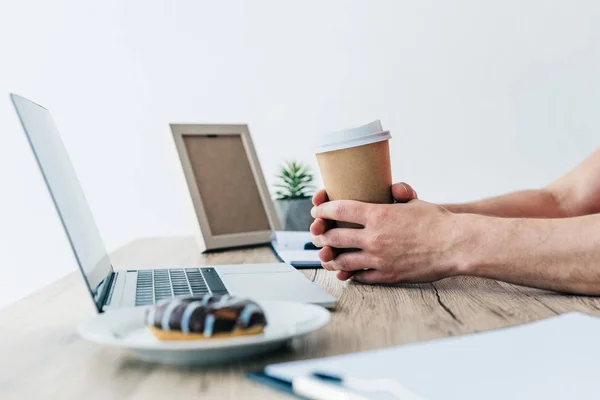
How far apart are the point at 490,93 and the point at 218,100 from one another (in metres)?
1.09

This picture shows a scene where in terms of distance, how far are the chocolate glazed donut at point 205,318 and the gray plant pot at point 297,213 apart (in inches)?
48.3

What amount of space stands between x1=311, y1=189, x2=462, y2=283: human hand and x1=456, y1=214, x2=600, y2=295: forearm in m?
0.02

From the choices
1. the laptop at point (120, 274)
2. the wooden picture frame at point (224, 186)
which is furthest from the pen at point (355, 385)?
the wooden picture frame at point (224, 186)

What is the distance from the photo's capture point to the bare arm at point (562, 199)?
1488 millimetres

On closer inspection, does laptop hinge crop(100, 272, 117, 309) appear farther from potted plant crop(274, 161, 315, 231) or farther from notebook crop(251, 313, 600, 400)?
potted plant crop(274, 161, 315, 231)

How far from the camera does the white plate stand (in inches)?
21.0

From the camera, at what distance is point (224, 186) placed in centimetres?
Answer: 175

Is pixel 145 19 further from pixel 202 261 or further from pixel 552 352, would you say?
pixel 552 352

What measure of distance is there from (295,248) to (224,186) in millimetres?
318

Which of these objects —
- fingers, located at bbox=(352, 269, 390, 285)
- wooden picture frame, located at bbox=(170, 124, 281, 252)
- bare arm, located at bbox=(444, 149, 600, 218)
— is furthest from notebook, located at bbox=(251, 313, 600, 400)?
wooden picture frame, located at bbox=(170, 124, 281, 252)

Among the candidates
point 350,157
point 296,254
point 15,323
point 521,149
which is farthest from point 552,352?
point 521,149

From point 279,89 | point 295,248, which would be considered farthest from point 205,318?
point 279,89

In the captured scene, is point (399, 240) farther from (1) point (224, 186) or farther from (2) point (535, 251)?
(1) point (224, 186)

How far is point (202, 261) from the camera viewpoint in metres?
1.43
